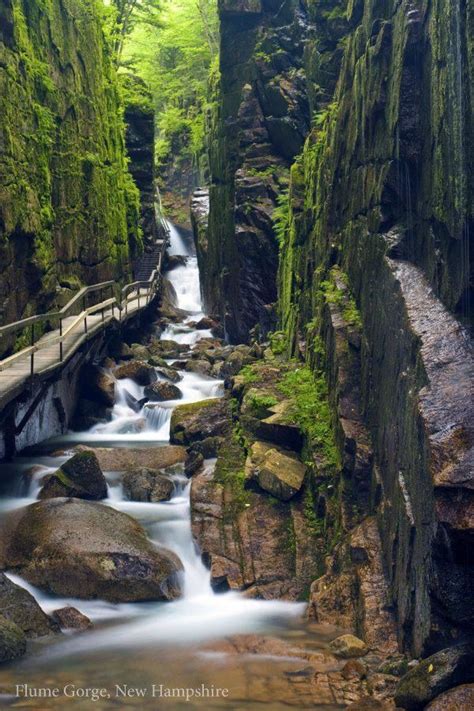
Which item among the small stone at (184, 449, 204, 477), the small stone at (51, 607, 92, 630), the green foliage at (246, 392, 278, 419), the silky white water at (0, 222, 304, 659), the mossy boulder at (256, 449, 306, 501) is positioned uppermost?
the green foliage at (246, 392, 278, 419)

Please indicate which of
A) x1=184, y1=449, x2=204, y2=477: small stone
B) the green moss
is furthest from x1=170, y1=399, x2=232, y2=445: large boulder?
x1=184, y1=449, x2=204, y2=477: small stone

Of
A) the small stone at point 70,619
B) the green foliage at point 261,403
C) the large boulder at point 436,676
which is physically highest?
the green foliage at point 261,403

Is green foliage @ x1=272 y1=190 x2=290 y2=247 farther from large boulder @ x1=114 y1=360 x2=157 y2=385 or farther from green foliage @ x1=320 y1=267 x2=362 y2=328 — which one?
green foliage @ x1=320 y1=267 x2=362 y2=328

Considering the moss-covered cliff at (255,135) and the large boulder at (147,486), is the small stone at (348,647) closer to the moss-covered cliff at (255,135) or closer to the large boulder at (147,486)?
the large boulder at (147,486)

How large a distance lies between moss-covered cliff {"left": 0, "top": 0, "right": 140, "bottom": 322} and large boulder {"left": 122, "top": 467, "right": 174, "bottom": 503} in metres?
3.67

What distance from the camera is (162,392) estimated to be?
56.3 ft

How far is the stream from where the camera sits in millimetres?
6082

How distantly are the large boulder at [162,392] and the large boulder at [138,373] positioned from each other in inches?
31.9

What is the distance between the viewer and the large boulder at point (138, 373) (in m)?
18.0

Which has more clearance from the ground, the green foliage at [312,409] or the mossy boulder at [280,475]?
the green foliage at [312,409]

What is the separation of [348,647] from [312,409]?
15.1 ft

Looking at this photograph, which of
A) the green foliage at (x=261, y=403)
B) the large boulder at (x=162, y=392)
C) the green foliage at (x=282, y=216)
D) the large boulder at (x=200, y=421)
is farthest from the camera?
the green foliage at (x=282, y=216)

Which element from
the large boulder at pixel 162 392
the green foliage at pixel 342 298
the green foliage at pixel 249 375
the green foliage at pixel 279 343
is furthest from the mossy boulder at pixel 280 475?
the large boulder at pixel 162 392

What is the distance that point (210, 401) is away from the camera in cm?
1391
